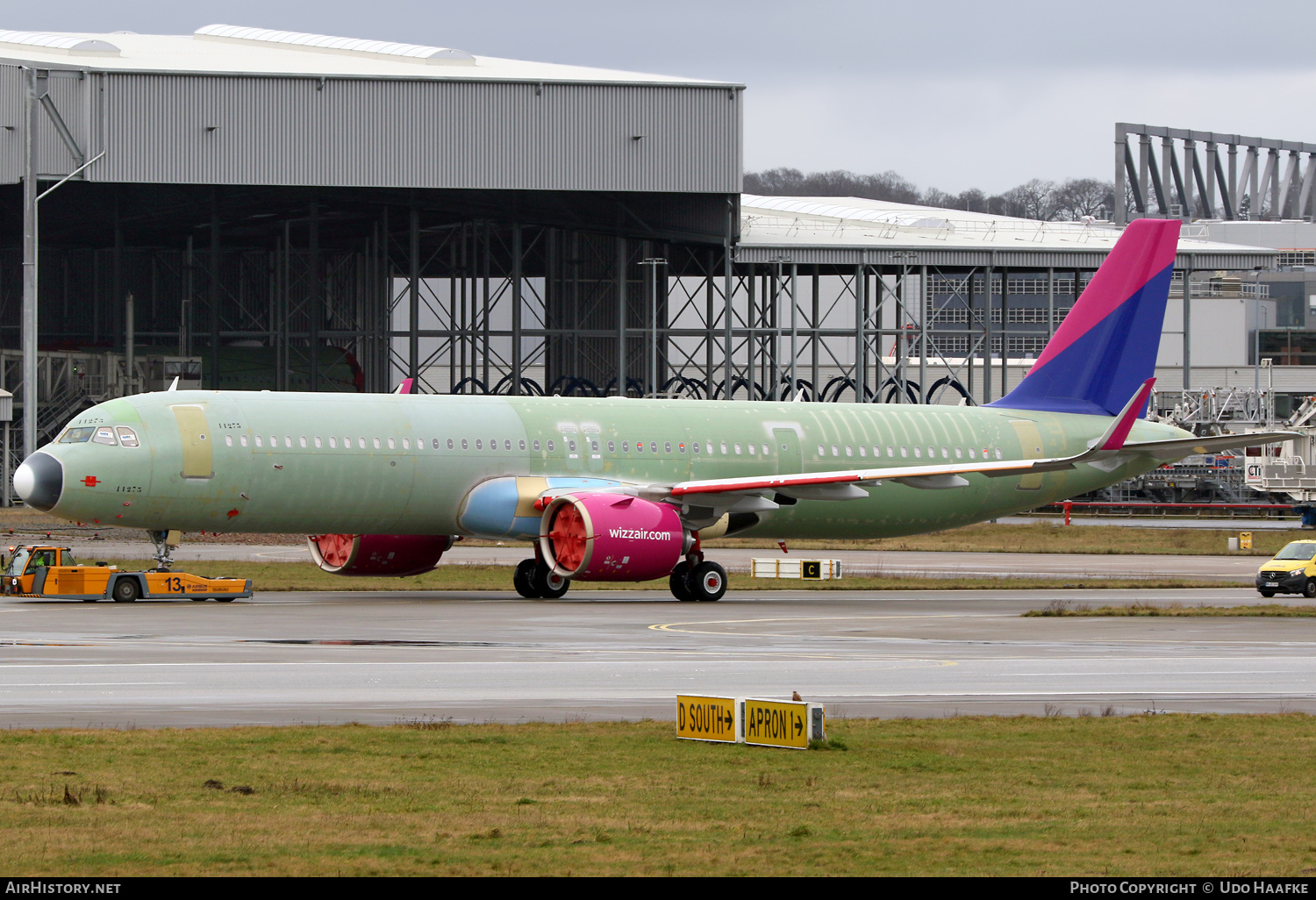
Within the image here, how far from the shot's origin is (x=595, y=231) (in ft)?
267

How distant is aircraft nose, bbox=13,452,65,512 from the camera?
34094 millimetres

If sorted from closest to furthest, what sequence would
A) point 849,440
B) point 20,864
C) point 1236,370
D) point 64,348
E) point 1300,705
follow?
point 20,864, point 1300,705, point 849,440, point 64,348, point 1236,370

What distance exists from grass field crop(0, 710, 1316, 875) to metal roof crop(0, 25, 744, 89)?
58.1 meters

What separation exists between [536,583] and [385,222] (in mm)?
45607

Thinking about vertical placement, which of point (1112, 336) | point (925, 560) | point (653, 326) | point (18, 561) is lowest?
point (925, 560)

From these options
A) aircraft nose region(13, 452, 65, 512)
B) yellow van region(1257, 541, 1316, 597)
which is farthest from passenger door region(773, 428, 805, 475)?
aircraft nose region(13, 452, 65, 512)

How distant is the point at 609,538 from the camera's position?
36.1 metres

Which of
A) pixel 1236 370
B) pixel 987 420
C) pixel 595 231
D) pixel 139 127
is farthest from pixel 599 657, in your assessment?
pixel 1236 370

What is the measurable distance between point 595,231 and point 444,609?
48527 millimetres

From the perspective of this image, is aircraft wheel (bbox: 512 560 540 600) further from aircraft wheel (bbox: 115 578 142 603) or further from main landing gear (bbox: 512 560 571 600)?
aircraft wheel (bbox: 115 578 142 603)

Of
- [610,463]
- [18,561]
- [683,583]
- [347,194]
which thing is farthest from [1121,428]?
[347,194]

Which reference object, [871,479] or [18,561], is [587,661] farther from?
[18,561]

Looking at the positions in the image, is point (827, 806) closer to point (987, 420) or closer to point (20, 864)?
point (20, 864)

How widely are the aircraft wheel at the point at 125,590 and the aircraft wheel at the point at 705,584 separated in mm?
12195
